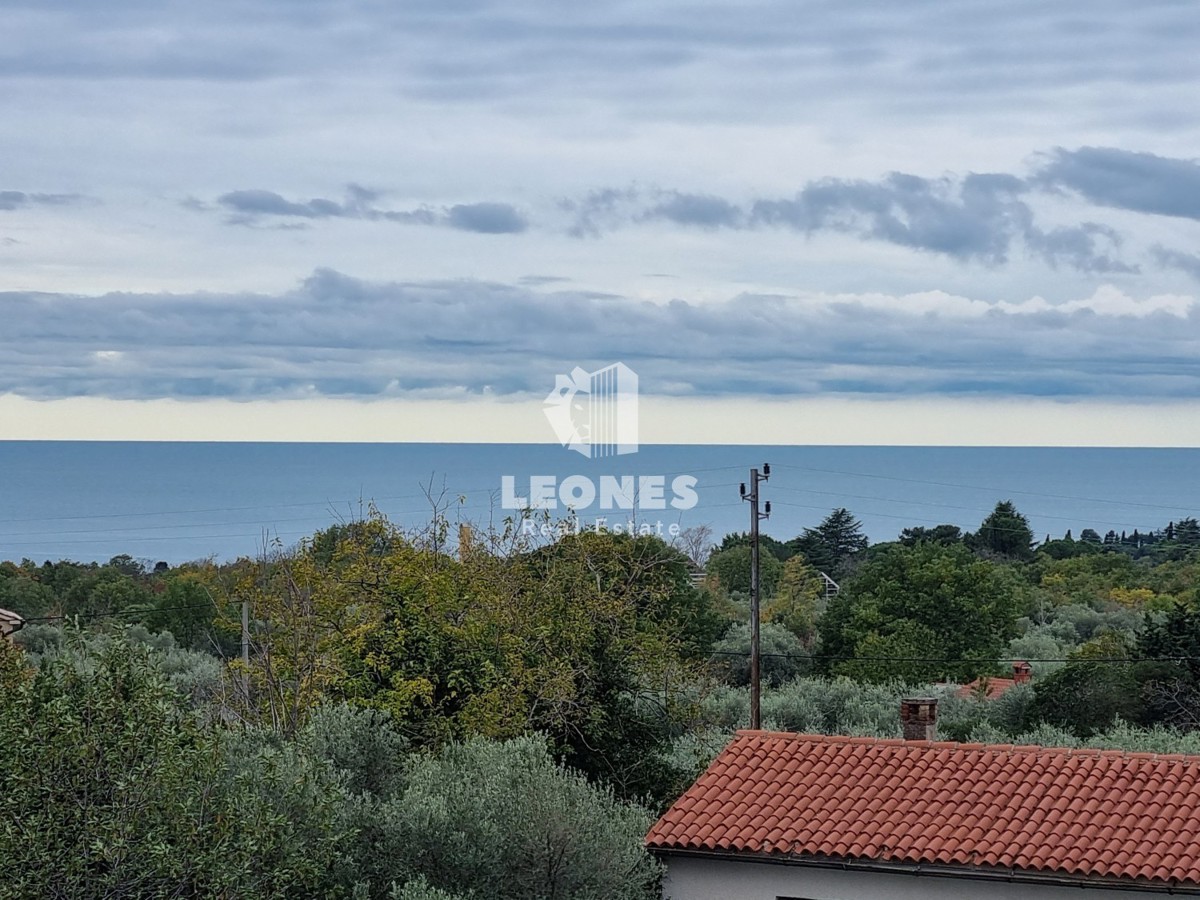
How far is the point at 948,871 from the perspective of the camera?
17.2 meters

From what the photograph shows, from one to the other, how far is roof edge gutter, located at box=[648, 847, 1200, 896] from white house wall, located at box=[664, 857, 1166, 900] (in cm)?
10

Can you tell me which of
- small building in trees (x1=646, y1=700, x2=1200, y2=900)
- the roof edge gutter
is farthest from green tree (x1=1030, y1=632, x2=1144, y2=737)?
the roof edge gutter

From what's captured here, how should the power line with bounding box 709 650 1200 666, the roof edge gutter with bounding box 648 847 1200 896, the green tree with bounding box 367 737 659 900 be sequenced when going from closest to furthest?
the roof edge gutter with bounding box 648 847 1200 896, the green tree with bounding box 367 737 659 900, the power line with bounding box 709 650 1200 666

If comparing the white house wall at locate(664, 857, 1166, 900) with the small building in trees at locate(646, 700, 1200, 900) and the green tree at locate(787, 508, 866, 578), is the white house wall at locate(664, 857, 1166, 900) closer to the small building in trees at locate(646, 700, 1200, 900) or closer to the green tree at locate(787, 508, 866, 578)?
the small building in trees at locate(646, 700, 1200, 900)

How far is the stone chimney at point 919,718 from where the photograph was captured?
21047mm

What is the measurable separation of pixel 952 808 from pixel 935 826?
0.49 m

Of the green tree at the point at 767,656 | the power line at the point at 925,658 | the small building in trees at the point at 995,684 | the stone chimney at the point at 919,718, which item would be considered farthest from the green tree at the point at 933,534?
the stone chimney at the point at 919,718

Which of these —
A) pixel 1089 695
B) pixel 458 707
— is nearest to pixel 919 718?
pixel 458 707

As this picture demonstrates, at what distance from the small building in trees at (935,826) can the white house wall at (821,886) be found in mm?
16

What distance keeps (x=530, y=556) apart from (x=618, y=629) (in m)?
4.48

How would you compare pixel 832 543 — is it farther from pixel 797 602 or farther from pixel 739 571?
pixel 797 602

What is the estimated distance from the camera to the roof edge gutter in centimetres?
1652

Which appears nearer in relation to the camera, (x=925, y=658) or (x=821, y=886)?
(x=821, y=886)

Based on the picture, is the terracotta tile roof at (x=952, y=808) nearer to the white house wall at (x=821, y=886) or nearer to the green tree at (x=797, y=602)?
the white house wall at (x=821, y=886)
